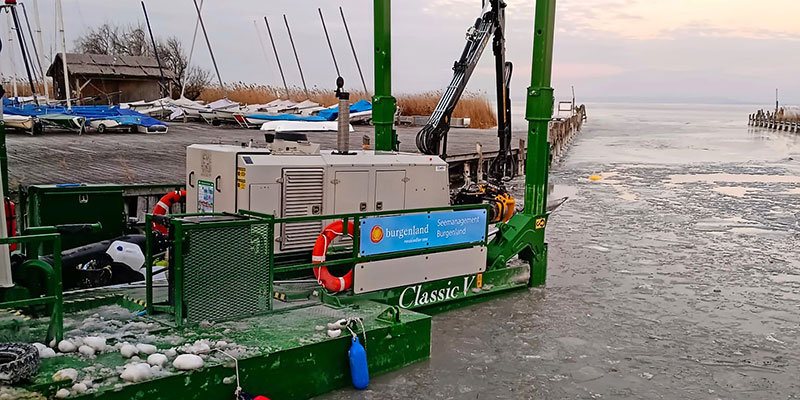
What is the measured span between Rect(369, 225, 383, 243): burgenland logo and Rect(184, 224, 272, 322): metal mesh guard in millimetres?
1506

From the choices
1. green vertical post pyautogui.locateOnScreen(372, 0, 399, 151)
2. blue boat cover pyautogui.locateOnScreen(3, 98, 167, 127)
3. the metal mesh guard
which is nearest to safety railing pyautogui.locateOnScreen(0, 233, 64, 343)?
the metal mesh guard

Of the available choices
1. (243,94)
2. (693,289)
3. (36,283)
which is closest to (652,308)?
(693,289)

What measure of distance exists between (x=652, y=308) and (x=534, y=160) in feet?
8.11

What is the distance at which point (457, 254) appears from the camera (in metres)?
8.81

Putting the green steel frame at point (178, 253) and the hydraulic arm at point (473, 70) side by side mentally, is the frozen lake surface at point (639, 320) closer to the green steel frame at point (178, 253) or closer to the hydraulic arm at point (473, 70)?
the green steel frame at point (178, 253)

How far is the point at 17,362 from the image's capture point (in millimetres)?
4531

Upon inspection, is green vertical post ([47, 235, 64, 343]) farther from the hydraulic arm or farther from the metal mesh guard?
the hydraulic arm

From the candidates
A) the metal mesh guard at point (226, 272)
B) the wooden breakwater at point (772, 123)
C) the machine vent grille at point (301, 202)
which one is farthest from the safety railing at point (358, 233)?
the wooden breakwater at point (772, 123)

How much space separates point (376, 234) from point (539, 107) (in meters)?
3.37

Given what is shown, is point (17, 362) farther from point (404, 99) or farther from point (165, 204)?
point (404, 99)

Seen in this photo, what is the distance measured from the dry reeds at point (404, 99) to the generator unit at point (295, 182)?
118 feet

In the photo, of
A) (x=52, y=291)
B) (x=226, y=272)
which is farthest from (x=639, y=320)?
(x=52, y=291)

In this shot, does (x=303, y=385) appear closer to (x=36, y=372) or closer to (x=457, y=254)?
(x=36, y=372)

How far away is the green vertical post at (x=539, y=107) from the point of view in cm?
979
